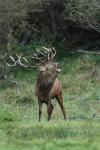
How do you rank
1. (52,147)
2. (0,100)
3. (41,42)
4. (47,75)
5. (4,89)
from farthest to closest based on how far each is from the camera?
(41,42)
(4,89)
(0,100)
(47,75)
(52,147)

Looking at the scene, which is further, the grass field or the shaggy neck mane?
the shaggy neck mane

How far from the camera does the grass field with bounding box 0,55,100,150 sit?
40.0 ft

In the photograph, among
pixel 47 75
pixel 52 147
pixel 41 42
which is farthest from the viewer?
pixel 41 42

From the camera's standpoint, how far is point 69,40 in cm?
3588

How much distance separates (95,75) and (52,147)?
58.9 feet

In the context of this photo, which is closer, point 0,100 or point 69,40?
point 0,100

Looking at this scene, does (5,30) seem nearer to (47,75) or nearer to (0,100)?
(0,100)

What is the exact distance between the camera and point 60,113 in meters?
19.8

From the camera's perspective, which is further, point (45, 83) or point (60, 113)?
point (60, 113)

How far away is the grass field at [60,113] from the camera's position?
40.0 ft

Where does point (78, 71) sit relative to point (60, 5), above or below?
below

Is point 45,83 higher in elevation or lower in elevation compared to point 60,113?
higher

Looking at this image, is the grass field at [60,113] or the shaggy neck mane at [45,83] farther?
the shaggy neck mane at [45,83]

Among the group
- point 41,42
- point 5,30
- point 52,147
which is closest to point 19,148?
point 52,147
